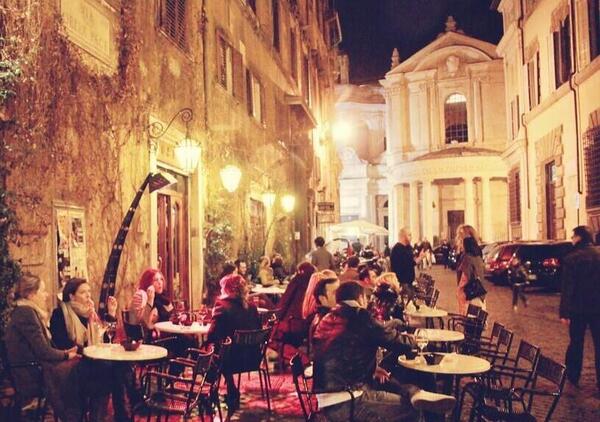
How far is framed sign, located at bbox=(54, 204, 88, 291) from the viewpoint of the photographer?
250 inches

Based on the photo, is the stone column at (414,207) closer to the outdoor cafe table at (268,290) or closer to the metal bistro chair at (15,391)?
the outdoor cafe table at (268,290)

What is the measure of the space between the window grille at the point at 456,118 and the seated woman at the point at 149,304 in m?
43.2

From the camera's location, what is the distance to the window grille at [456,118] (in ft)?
159

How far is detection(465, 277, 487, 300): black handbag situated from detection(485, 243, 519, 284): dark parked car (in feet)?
36.1

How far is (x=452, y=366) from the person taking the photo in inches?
198

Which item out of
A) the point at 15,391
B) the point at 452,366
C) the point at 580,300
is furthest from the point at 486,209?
the point at 15,391

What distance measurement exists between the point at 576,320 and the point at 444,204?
41.8m

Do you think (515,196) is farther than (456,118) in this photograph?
No

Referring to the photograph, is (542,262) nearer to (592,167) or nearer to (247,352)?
(592,167)

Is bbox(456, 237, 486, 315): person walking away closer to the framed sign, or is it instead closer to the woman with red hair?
the woman with red hair

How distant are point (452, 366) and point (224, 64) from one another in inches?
375

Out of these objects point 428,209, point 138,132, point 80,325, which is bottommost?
point 80,325

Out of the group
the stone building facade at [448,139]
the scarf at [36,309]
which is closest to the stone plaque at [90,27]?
the scarf at [36,309]

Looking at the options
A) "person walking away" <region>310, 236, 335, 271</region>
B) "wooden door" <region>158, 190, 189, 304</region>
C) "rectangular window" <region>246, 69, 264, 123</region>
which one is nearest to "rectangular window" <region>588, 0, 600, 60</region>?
"rectangular window" <region>246, 69, 264, 123</region>
